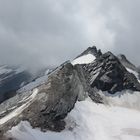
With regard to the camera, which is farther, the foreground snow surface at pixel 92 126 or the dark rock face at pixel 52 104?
the dark rock face at pixel 52 104

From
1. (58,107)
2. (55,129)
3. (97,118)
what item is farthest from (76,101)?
(55,129)

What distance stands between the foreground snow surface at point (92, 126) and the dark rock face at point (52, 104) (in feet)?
8.36

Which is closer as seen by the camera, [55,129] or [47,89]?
[55,129]

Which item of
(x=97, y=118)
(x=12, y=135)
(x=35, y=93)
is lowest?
(x=12, y=135)

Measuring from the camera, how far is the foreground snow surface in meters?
143

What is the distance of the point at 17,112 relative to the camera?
160m

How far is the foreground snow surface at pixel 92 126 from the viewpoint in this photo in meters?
143

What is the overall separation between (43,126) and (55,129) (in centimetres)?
375

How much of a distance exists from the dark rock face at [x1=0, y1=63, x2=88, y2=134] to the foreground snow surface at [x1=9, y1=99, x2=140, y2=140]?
2.55m

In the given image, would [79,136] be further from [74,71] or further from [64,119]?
[74,71]

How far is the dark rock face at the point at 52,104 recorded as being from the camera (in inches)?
5940

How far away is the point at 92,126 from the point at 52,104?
15011 millimetres

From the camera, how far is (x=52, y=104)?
533 ft

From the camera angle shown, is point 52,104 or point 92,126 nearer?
point 52,104
